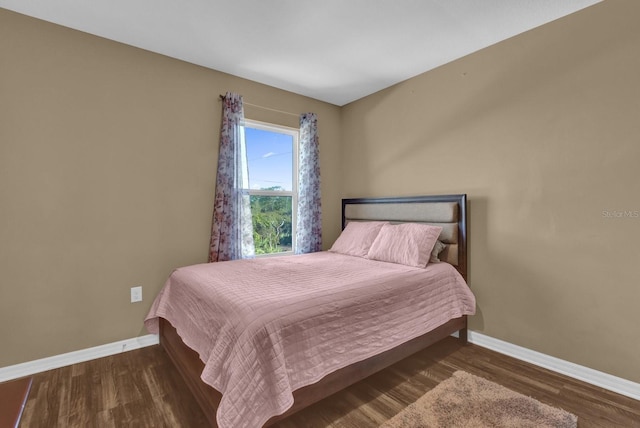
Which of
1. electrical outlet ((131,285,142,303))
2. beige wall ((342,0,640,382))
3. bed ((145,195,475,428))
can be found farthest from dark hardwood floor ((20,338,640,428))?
electrical outlet ((131,285,142,303))

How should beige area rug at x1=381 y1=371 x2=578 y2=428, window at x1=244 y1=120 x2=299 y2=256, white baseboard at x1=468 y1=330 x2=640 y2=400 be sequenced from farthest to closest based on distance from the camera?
window at x1=244 y1=120 x2=299 y2=256, white baseboard at x1=468 y1=330 x2=640 y2=400, beige area rug at x1=381 y1=371 x2=578 y2=428

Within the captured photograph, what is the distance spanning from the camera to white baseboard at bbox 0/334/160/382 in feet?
6.93

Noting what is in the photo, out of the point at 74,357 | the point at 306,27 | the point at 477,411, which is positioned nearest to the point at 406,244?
the point at 477,411

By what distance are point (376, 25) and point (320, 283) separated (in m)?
1.94

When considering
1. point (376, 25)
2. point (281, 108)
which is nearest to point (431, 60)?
point (376, 25)

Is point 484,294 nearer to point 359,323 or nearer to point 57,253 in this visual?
point 359,323

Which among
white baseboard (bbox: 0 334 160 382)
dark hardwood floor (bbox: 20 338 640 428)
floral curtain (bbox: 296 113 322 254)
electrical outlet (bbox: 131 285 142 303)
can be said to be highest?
floral curtain (bbox: 296 113 322 254)

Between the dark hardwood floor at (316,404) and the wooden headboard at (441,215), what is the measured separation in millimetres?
843

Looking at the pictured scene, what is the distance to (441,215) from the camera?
2.79 meters

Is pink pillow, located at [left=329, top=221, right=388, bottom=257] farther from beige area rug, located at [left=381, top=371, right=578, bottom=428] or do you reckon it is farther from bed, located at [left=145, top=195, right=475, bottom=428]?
beige area rug, located at [left=381, top=371, right=578, bottom=428]

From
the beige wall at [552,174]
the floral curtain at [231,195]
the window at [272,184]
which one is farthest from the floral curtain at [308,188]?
the beige wall at [552,174]

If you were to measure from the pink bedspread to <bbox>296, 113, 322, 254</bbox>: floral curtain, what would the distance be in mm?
931

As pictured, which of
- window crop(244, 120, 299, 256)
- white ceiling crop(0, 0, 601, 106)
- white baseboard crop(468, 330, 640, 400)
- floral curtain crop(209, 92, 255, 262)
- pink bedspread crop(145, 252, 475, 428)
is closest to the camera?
pink bedspread crop(145, 252, 475, 428)

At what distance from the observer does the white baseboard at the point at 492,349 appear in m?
2.00
